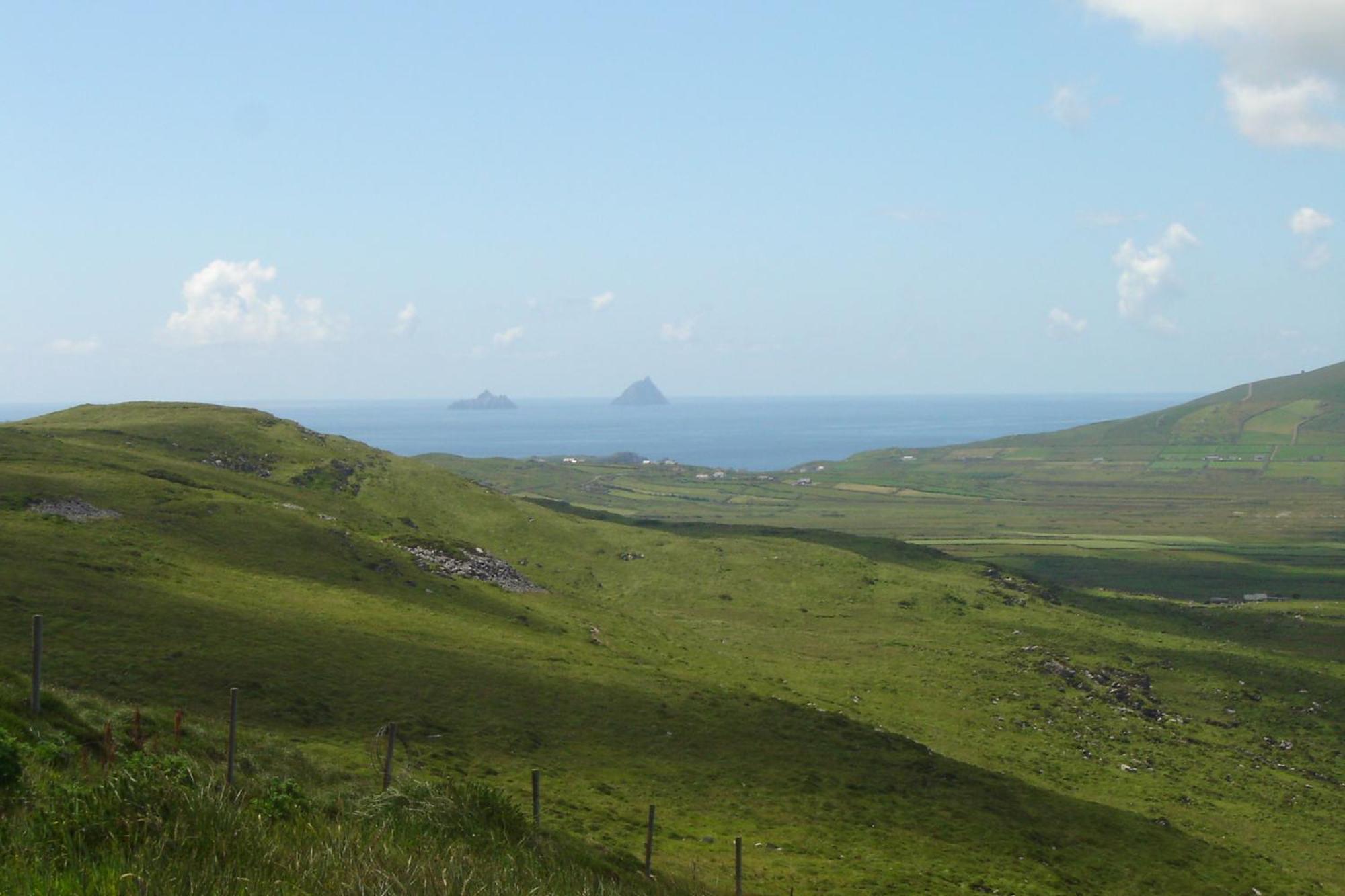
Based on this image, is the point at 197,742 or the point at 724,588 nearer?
the point at 197,742

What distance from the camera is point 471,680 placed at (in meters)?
60.3

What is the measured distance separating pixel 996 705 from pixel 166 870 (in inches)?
3023

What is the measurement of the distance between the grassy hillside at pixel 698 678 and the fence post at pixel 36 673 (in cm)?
338

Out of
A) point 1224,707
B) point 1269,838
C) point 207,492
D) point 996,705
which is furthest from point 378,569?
point 1224,707

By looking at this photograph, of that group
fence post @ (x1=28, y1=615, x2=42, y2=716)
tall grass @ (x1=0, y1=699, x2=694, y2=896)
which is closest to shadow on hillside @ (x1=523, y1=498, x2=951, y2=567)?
fence post @ (x1=28, y1=615, x2=42, y2=716)

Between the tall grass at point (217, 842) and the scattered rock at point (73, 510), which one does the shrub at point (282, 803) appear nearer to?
the tall grass at point (217, 842)

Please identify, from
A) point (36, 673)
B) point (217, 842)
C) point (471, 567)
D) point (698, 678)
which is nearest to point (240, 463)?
point (471, 567)

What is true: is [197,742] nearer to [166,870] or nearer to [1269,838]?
[166,870]

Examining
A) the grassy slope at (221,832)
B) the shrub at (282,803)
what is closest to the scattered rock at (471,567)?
the grassy slope at (221,832)

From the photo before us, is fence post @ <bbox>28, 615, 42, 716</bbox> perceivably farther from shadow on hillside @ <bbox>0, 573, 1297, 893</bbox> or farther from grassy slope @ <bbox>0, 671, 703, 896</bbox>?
shadow on hillside @ <bbox>0, 573, 1297, 893</bbox>

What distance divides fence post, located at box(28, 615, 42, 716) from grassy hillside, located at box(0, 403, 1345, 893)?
3376mm

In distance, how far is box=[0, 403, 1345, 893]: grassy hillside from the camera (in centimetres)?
4784

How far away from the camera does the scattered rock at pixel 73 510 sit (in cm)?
7250

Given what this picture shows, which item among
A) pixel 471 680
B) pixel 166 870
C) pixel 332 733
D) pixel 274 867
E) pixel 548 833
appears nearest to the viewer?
pixel 166 870
